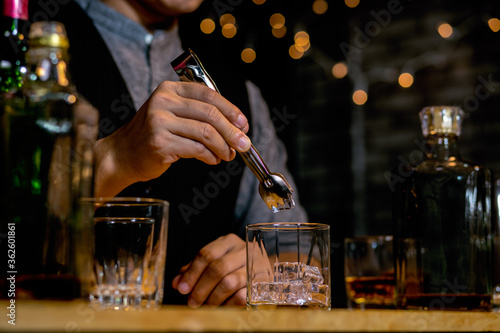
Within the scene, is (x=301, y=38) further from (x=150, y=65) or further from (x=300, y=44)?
(x=150, y=65)

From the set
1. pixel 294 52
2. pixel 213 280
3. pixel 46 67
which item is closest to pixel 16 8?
pixel 46 67

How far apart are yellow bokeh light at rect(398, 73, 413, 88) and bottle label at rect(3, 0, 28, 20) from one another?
2.54m

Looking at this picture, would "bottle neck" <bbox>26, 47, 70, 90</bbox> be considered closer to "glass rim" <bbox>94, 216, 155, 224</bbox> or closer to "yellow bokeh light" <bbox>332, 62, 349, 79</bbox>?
"glass rim" <bbox>94, 216, 155, 224</bbox>

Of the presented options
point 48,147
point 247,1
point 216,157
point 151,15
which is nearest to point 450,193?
point 216,157

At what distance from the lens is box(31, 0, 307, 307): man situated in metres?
0.84

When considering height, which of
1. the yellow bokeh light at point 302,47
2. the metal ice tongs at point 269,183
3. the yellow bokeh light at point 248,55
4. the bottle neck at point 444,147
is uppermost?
the yellow bokeh light at point 302,47

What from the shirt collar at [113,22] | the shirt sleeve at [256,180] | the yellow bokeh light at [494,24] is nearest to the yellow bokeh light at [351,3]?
the yellow bokeh light at [494,24]

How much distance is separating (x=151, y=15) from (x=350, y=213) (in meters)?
1.78

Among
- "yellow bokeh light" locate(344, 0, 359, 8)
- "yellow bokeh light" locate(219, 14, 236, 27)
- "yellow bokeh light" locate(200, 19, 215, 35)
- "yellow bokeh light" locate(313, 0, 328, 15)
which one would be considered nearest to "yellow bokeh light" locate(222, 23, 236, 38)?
"yellow bokeh light" locate(219, 14, 236, 27)

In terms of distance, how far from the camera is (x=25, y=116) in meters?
0.48

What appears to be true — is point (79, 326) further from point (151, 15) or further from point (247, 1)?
point (247, 1)

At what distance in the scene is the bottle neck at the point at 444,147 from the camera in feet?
2.60

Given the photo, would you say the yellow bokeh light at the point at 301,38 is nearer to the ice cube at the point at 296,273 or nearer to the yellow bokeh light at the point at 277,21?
the yellow bokeh light at the point at 277,21

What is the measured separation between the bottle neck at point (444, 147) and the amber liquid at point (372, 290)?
0.81 ft
